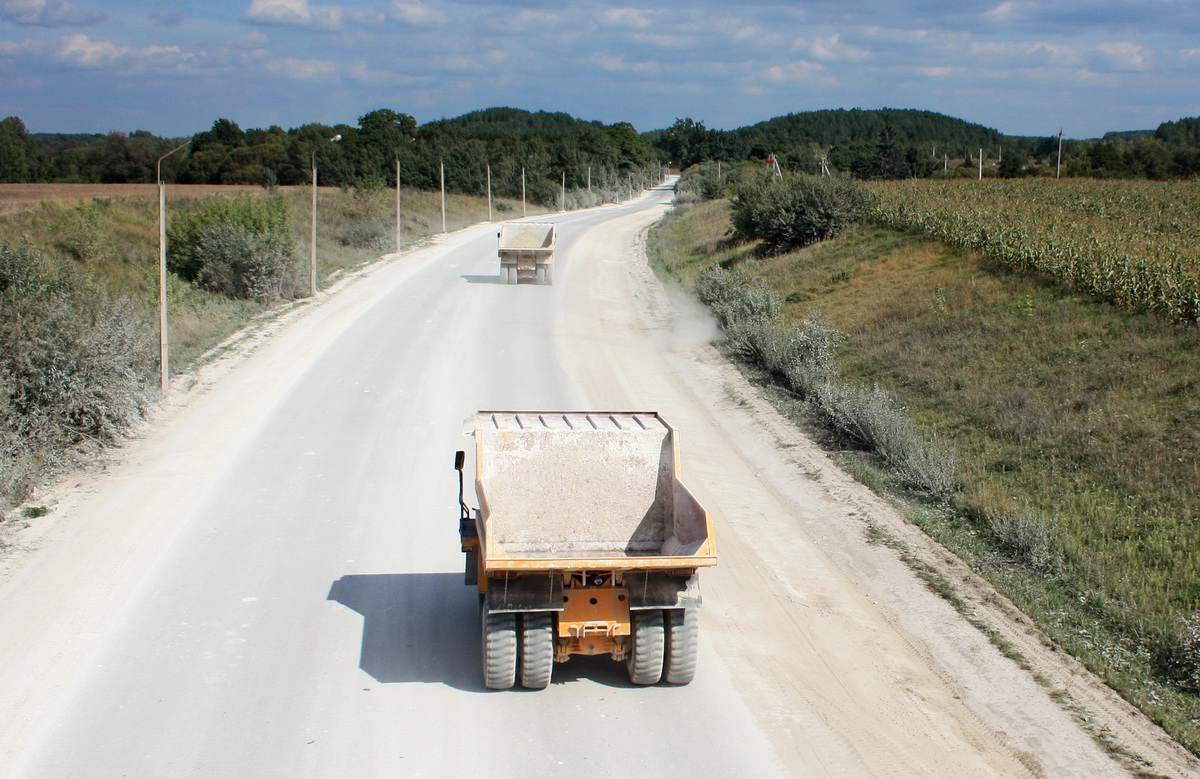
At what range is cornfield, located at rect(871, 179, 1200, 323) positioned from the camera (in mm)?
19406

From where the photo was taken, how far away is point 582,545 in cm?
917

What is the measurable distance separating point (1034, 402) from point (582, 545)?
948 centimetres

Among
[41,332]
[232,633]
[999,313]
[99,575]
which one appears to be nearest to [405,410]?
[41,332]

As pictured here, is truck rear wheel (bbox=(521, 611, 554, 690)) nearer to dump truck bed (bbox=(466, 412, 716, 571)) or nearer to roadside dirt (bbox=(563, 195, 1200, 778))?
dump truck bed (bbox=(466, 412, 716, 571))

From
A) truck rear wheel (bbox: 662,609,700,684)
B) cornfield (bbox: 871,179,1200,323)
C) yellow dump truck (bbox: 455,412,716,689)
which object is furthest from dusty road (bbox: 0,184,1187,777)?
cornfield (bbox: 871,179,1200,323)

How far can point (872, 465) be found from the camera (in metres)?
14.7

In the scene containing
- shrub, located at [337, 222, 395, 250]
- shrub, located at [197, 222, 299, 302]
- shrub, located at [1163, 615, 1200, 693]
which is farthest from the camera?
shrub, located at [337, 222, 395, 250]

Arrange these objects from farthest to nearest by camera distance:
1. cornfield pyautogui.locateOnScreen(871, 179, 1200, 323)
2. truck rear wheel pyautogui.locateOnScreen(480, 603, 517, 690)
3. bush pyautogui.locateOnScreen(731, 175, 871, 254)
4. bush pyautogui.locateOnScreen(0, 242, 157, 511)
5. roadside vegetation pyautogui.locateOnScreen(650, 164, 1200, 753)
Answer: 1. bush pyautogui.locateOnScreen(731, 175, 871, 254)
2. cornfield pyautogui.locateOnScreen(871, 179, 1200, 323)
3. bush pyautogui.locateOnScreen(0, 242, 157, 511)
4. roadside vegetation pyautogui.locateOnScreen(650, 164, 1200, 753)
5. truck rear wheel pyautogui.locateOnScreen(480, 603, 517, 690)

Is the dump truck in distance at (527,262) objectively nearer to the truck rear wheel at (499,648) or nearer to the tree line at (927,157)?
the tree line at (927,157)

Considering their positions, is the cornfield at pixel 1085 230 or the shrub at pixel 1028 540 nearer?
the shrub at pixel 1028 540

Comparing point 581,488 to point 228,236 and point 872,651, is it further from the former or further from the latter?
point 228,236

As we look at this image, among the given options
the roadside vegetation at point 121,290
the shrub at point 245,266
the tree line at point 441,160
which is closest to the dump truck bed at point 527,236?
the roadside vegetation at point 121,290

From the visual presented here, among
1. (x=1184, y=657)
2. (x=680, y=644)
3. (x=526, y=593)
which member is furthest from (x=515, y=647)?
(x=1184, y=657)

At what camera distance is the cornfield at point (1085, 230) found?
19406 millimetres
